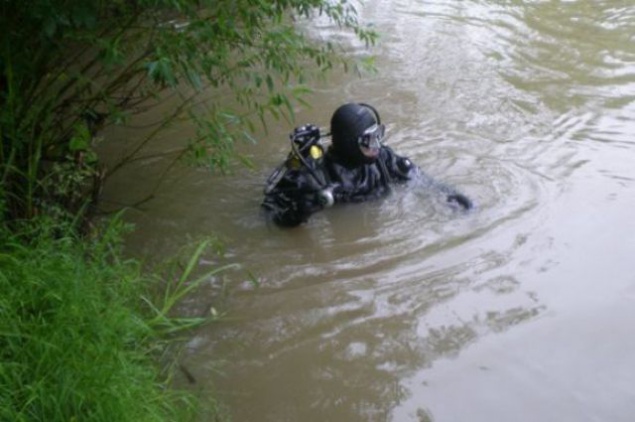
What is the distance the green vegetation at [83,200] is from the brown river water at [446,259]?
17.2 inches

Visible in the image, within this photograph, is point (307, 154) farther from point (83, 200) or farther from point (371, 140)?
point (83, 200)

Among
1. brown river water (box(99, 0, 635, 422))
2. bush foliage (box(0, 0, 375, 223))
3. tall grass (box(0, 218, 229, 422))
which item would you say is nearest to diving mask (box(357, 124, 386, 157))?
brown river water (box(99, 0, 635, 422))

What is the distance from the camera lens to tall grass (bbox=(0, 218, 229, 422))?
2.45 m

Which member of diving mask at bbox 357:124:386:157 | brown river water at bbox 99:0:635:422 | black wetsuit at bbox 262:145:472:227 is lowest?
brown river water at bbox 99:0:635:422

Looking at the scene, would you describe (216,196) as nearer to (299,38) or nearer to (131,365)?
(299,38)

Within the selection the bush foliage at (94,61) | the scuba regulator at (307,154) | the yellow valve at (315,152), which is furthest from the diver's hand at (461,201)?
the bush foliage at (94,61)

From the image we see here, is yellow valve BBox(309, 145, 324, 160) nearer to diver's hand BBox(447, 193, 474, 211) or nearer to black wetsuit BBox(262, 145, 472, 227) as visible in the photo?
black wetsuit BBox(262, 145, 472, 227)

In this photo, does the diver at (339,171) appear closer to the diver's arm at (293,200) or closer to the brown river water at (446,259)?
the diver's arm at (293,200)

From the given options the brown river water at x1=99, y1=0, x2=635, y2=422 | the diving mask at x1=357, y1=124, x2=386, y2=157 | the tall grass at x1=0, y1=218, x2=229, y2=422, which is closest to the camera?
the tall grass at x1=0, y1=218, x2=229, y2=422

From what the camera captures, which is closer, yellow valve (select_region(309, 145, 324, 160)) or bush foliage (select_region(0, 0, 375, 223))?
bush foliage (select_region(0, 0, 375, 223))

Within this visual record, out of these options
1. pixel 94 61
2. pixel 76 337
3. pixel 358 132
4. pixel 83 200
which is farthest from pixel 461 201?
pixel 76 337

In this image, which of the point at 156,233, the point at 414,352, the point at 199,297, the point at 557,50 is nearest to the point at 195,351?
the point at 199,297

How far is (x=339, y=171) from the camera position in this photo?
16.0 feet

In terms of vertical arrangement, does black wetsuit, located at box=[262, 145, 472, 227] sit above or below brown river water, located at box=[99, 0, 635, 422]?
above
